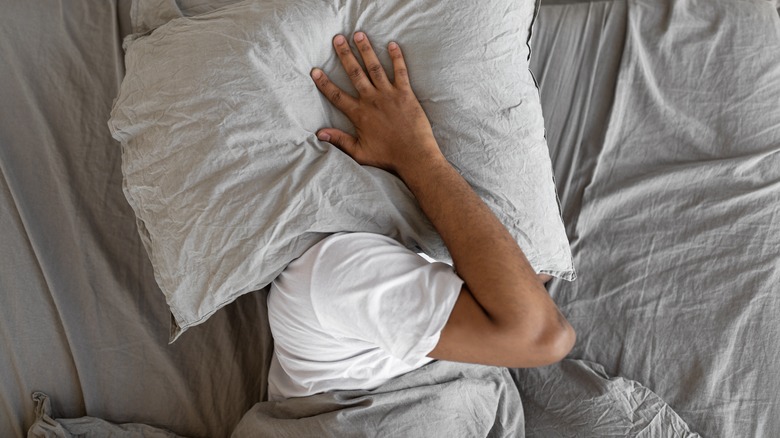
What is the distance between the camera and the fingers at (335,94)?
1.04m

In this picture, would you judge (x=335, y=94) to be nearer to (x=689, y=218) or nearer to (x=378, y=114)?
(x=378, y=114)

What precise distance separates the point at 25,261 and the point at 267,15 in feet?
2.25

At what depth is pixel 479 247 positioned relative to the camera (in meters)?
0.88

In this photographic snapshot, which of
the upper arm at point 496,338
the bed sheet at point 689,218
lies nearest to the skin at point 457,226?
the upper arm at point 496,338

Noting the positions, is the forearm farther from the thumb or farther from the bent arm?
the thumb

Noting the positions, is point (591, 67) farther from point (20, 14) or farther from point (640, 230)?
point (20, 14)

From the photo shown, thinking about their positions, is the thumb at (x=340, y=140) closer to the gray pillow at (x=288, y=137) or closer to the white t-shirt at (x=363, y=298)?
the gray pillow at (x=288, y=137)

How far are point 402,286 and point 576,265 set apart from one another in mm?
594

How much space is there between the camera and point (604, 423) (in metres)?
1.15

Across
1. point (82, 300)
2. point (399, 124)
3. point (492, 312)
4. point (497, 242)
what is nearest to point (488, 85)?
point (399, 124)

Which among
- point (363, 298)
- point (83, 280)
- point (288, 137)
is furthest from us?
point (83, 280)

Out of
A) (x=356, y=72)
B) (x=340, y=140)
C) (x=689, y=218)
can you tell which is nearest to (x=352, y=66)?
(x=356, y=72)

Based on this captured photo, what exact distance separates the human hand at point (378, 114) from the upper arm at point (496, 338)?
0.86ft

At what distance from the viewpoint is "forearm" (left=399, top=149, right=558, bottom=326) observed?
2.77 feet
